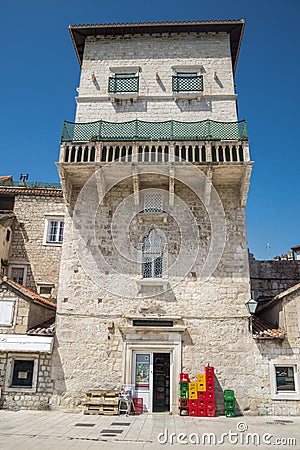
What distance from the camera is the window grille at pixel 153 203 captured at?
47.4 ft

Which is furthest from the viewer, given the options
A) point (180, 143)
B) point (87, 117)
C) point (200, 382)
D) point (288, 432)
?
point (87, 117)

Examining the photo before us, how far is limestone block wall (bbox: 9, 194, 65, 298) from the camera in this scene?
674 inches

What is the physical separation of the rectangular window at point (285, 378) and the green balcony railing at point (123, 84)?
40.8ft

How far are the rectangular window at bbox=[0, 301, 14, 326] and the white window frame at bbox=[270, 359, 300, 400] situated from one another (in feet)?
30.2

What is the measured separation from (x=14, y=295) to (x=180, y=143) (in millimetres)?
8323

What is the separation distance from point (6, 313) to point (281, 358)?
31.8 ft

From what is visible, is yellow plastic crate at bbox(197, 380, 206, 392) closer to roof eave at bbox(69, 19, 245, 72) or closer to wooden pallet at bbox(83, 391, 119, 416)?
wooden pallet at bbox(83, 391, 119, 416)

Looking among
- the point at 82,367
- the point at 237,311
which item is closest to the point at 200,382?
the point at 237,311

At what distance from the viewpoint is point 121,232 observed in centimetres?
1421

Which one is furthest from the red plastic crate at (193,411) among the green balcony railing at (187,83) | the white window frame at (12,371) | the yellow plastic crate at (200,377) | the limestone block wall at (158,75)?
the green balcony railing at (187,83)

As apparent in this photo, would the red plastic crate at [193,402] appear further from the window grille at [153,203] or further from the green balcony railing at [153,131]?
the green balcony railing at [153,131]

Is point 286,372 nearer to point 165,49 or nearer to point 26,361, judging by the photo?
point 26,361

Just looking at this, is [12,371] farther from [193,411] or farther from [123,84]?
[123,84]

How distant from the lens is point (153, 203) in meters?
14.6
